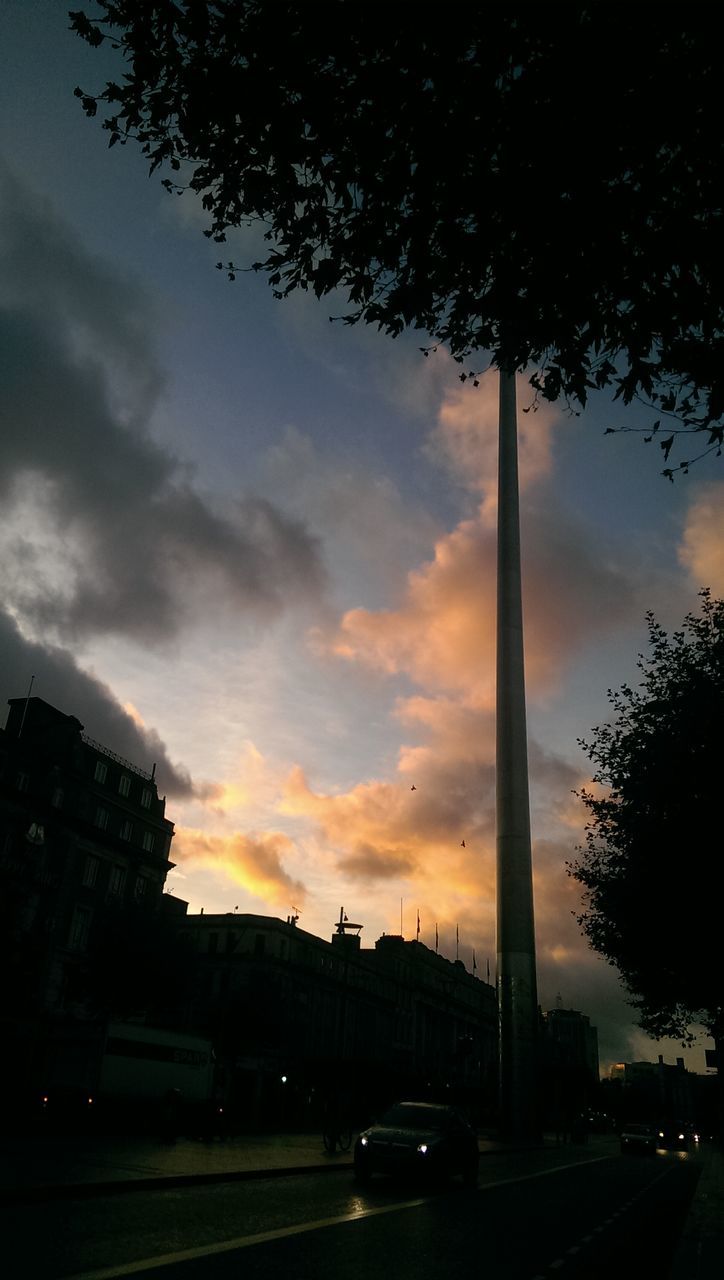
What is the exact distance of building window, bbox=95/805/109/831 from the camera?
55.4 m

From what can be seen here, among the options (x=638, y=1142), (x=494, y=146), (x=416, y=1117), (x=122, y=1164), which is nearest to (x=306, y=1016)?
(x=638, y=1142)

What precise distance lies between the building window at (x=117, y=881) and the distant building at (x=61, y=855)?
2.5 inches

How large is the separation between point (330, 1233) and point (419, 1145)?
7.55 meters

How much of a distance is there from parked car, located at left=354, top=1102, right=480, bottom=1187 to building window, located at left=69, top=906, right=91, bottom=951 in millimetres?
35227

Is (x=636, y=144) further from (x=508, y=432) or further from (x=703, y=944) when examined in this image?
(x=508, y=432)

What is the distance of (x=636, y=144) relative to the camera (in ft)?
24.8

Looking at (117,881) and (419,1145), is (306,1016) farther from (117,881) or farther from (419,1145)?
(419,1145)

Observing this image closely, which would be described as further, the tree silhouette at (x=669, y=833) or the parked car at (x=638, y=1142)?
the parked car at (x=638, y=1142)

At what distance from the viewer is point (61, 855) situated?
51125 mm

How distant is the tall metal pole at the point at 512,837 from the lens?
38.6 m

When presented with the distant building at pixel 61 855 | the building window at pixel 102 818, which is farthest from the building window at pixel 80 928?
the building window at pixel 102 818

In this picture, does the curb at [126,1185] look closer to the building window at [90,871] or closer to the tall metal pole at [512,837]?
the tall metal pole at [512,837]

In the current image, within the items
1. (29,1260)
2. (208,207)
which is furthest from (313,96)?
(29,1260)

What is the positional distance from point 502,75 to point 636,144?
1284 millimetres
